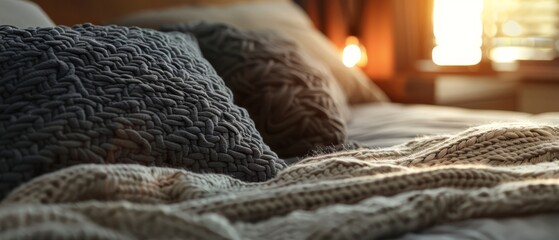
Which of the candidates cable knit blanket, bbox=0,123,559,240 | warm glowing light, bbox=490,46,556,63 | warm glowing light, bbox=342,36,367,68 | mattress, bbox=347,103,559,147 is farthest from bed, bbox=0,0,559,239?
warm glowing light, bbox=490,46,556,63

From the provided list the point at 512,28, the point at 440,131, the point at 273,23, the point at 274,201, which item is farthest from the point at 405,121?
the point at 512,28

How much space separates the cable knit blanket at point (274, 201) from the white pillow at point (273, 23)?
0.95 metres

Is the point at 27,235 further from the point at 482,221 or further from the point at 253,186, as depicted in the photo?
the point at 482,221

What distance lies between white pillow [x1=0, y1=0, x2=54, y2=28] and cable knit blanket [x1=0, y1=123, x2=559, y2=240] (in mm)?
524

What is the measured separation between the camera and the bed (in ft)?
2.18

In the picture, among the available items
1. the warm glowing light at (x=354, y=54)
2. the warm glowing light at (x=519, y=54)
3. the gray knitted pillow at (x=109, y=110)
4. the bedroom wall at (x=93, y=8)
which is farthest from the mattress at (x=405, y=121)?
the warm glowing light at (x=519, y=54)

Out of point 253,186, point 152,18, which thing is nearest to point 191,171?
point 253,186

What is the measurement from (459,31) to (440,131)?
122 centimetres

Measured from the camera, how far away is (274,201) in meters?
0.73

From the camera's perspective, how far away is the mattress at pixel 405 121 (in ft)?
4.62

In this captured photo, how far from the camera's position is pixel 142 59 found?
97 cm

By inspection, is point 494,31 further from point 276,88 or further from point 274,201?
point 274,201

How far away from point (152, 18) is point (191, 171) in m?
0.93

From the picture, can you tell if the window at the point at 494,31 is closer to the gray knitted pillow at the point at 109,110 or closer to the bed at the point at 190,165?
the bed at the point at 190,165
